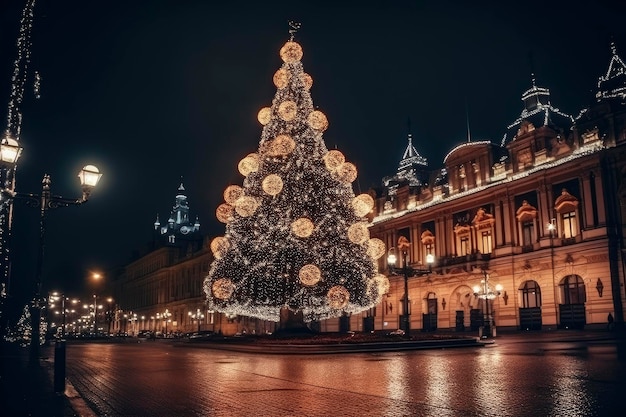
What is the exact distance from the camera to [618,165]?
4066cm

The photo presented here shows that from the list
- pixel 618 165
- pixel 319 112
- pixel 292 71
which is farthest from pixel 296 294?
pixel 618 165

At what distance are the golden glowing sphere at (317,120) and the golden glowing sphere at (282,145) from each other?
5.74 ft

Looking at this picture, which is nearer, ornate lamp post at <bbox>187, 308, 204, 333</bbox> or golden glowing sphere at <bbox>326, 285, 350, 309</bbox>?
golden glowing sphere at <bbox>326, 285, 350, 309</bbox>

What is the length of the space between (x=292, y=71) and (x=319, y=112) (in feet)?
10.6

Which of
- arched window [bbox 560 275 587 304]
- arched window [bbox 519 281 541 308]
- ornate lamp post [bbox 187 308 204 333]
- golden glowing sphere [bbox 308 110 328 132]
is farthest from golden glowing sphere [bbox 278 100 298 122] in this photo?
ornate lamp post [bbox 187 308 204 333]

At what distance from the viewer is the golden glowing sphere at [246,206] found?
31797 millimetres

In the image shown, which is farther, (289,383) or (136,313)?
(136,313)

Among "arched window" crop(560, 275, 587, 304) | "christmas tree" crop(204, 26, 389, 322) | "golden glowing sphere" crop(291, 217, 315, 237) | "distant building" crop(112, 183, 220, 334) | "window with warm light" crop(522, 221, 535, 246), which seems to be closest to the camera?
"golden glowing sphere" crop(291, 217, 315, 237)

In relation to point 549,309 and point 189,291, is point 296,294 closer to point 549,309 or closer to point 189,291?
point 549,309

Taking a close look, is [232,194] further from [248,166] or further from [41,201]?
[41,201]

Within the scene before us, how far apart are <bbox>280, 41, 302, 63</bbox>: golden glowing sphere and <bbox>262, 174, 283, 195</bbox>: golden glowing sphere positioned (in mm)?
7563

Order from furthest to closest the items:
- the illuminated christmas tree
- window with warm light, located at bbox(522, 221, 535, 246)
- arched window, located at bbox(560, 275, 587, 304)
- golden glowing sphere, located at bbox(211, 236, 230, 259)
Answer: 1. window with warm light, located at bbox(522, 221, 535, 246)
2. arched window, located at bbox(560, 275, 587, 304)
3. golden glowing sphere, located at bbox(211, 236, 230, 259)
4. the illuminated christmas tree

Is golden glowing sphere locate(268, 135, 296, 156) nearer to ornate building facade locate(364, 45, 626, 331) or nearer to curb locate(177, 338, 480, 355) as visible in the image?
curb locate(177, 338, 480, 355)

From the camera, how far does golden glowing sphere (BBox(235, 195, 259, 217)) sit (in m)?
31.8
